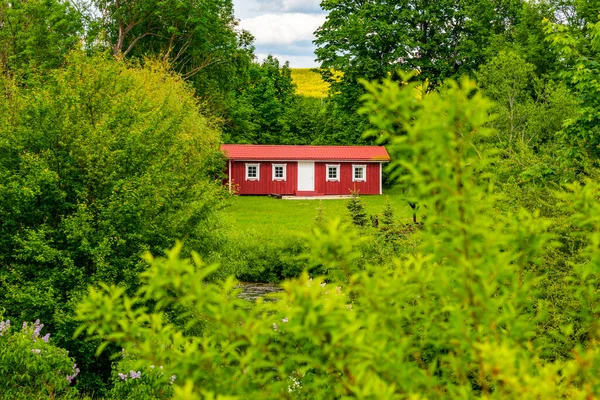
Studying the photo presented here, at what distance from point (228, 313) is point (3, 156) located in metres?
8.70

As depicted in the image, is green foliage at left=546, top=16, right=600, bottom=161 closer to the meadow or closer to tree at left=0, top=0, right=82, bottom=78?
the meadow

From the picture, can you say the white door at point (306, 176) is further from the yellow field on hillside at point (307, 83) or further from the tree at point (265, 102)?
the yellow field on hillside at point (307, 83)

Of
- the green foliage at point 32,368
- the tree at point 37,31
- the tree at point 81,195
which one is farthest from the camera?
the tree at point 37,31

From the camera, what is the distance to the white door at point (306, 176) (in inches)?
1625

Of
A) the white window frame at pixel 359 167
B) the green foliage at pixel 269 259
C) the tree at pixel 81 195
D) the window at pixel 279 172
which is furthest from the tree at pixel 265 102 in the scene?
the tree at pixel 81 195

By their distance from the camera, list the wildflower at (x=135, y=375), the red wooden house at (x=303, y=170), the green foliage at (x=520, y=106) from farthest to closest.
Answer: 1. the red wooden house at (x=303, y=170)
2. the green foliage at (x=520, y=106)
3. the wildflower at (x=135, y=375)

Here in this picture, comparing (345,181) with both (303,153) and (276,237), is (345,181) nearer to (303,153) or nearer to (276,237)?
(303,153)

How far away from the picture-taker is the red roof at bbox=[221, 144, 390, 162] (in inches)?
1601

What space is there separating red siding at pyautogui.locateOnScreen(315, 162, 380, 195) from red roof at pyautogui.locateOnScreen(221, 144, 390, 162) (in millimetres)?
598

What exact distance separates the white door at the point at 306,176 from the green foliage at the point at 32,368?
3364 centimetres

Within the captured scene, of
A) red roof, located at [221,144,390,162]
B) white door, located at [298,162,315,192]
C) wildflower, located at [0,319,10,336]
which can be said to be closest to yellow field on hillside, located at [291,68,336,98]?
red roof, located at [221,144,390,162]

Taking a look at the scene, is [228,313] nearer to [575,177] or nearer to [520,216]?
[520,216]

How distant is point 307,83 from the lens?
367 ft

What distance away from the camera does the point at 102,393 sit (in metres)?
9.23
